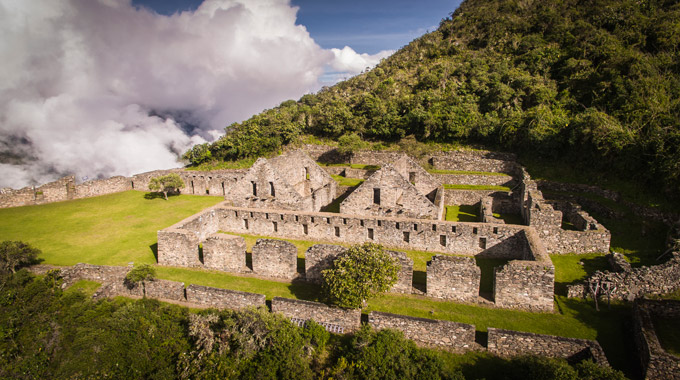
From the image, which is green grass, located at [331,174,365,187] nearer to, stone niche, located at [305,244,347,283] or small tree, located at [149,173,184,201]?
small tree, located at [149,173,184,201]

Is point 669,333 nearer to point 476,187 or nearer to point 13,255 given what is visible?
point 476,187

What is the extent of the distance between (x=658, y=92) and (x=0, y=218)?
56968 millimetres

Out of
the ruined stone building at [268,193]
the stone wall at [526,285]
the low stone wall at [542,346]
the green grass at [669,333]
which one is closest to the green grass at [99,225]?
the ruined stone building at [268,193]

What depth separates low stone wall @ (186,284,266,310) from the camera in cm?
1408

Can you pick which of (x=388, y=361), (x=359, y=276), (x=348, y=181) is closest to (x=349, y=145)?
(x=348, y=181)

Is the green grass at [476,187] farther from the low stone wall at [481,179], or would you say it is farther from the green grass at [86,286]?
the green grass at [86,286]

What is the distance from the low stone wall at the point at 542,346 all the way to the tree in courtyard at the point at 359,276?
13.9 feet

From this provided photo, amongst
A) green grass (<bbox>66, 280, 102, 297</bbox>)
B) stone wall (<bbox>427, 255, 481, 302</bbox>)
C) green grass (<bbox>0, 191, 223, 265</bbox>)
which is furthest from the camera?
green grass (<bbox>0, 191, 223, 265</bbox>)

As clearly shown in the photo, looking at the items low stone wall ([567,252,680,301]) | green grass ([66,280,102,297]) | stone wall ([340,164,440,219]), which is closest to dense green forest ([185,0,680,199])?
low stone wall ([567,252,680,301])

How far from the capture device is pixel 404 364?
34.1 feet

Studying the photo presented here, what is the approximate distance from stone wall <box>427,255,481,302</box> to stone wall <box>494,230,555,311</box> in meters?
0.95

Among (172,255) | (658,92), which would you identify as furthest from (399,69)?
(172,255)

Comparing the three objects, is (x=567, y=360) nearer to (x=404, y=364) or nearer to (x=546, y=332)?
(x=546, y=332)

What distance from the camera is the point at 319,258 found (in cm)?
1619
